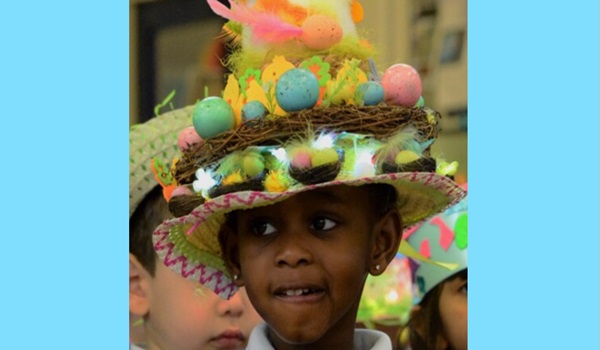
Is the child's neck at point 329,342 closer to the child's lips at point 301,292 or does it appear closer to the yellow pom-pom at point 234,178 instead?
the child's lips at point 301,292

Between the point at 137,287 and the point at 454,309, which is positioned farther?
the point at 454,309

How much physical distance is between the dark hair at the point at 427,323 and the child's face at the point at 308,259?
135 centimetres

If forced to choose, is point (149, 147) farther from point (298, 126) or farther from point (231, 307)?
point (298, 126)

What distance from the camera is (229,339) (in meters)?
3.14

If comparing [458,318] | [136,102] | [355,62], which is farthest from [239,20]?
[458,318]

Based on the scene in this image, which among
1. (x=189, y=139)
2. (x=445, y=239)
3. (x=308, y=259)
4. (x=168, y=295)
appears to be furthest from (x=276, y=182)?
(x=445, y=239)

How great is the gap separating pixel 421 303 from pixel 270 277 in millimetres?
1517

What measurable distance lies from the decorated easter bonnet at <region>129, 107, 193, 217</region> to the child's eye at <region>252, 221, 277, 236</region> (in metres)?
0.89

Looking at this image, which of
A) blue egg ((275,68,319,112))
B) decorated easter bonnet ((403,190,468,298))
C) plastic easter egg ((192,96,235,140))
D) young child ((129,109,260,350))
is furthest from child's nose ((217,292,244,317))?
blue egg ((275,68,319,112))

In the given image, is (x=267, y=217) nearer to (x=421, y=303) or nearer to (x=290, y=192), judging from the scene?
(x=290, y=192)

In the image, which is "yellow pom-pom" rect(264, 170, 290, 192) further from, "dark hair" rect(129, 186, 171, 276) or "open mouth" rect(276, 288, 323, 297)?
"dark hair" rect(129, 186, 171, 276)

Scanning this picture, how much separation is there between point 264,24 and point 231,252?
460 mm

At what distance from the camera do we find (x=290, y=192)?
2.13 metres

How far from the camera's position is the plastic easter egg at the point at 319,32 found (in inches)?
88.2
